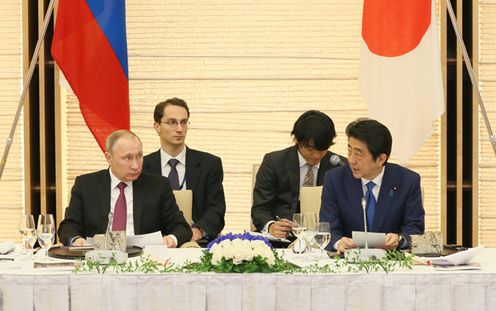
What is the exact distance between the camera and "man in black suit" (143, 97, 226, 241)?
19.9 ft

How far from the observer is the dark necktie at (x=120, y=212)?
200 inches

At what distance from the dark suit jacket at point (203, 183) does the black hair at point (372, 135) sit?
5.01 feet

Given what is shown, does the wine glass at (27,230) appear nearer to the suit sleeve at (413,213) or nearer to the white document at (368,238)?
the white document at (368,238)

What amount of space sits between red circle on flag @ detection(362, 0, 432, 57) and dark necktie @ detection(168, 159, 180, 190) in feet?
5.02

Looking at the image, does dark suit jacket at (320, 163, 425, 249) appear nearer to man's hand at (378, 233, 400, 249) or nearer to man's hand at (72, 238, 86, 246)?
man's hand at (378, 233, 400, 249)

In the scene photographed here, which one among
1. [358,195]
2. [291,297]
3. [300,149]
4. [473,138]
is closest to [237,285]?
[291,297]

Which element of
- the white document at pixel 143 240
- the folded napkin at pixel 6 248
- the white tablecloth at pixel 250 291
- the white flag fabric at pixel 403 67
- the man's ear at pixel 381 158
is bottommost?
the white tablecloth at pixel 250 291

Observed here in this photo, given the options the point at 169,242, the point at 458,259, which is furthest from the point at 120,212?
the point at 458,259

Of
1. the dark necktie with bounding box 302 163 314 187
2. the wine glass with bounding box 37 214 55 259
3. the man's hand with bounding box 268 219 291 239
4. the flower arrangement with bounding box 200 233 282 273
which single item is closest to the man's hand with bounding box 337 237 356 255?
the flower arrangement with bounding box 200 233 282 273

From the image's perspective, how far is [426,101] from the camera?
6086 millimetres

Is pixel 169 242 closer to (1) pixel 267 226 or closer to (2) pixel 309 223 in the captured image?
(2) pixel 309 223

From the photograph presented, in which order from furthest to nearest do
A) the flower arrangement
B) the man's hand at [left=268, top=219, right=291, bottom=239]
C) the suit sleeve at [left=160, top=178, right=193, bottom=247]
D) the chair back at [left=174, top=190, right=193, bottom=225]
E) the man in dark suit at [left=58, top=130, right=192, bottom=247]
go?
the chair back at [left=174, top=190, right=193, bottom=225] < the man's hand at [left=268, top=219, right=291, bottom=239] < the suit sleeve at [left=160, top=178, right=193, bottom=247] < the man in dark suit at [left=58, top=130, right=192, bottom=247] < the flower arrangement

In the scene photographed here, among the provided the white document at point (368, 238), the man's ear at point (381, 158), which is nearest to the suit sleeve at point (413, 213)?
the man's ear at point (381, 158)

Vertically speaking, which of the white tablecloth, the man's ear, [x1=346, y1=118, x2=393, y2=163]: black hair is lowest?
the white tablecloth
